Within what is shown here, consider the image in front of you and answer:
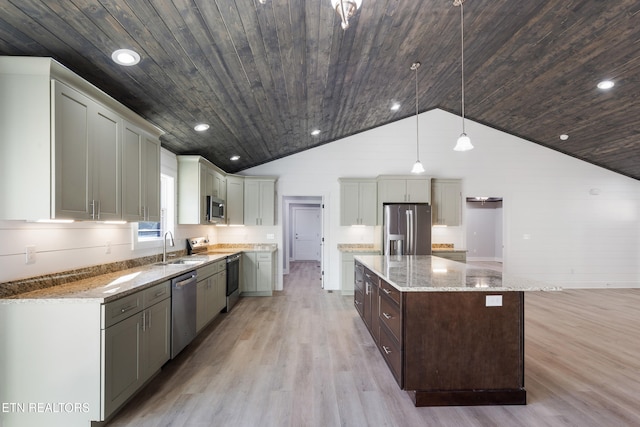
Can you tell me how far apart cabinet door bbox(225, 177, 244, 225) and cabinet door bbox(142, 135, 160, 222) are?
262 cm

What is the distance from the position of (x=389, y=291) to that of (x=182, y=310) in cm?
202

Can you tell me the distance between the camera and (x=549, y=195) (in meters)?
6.34

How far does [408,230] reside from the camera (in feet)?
17.8

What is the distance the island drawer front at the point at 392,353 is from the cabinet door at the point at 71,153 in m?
2.47

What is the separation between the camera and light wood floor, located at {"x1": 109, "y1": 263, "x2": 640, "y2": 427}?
2.15 metres

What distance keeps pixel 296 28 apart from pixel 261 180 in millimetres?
3773

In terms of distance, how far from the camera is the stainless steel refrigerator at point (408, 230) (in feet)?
17.7

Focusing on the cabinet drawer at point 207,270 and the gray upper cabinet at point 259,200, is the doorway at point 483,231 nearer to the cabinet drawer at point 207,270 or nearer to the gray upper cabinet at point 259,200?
the gray upper cabinet at point 259,200

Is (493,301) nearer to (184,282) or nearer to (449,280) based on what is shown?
(449,280)

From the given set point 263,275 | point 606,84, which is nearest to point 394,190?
point 263,275

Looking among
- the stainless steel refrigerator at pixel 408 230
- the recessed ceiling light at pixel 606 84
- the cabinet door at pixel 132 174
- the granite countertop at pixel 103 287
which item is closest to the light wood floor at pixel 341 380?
the granite countertop at pixel 103 287

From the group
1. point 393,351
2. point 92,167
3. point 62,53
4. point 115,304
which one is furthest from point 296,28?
point 393,351

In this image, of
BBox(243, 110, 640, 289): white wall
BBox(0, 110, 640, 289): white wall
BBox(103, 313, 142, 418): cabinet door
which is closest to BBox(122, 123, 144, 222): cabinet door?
BBox(103, 313, 142, 418): cabinet door

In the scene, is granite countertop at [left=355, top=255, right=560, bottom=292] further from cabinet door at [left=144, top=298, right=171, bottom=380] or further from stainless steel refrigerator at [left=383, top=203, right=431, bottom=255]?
stainless steel refrigerator at [left=383, top=203, right=431, bottom=255]
